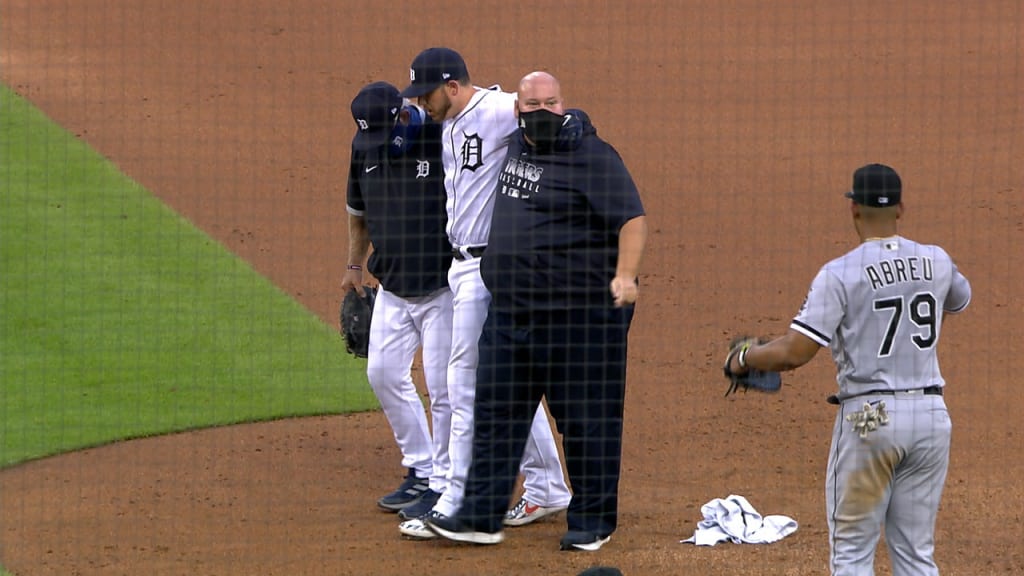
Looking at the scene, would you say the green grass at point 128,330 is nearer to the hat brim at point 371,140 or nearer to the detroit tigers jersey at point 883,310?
the hat brim at point 371,140

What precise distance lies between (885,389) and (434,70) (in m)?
2.16

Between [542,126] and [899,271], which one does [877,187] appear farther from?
[542,126]

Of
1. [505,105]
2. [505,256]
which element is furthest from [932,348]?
[505,105]

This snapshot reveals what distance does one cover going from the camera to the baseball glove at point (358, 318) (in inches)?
245

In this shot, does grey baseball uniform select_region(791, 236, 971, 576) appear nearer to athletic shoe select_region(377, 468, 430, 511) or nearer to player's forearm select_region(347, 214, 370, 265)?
athletic shoe select_region(377, 468, 430, 511)

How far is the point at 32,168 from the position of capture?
10.8 m

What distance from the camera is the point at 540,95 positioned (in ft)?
17.1

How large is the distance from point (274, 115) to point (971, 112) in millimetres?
5983

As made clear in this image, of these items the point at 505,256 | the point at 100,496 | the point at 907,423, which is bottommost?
the point at 100,496

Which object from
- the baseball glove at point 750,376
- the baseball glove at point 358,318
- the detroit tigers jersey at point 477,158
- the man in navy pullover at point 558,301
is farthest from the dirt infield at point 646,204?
the detroit tigers jersey at point 477,158

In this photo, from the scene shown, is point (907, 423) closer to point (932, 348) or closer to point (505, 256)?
point (932, 348)

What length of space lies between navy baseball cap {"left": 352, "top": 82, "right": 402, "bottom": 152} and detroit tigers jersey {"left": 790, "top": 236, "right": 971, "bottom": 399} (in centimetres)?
206

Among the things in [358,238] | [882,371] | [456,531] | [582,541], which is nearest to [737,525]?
[582,541]

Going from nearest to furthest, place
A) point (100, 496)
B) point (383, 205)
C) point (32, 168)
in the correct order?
1. point (383, 205)
2. point (100, 496)
3. point (32, 168)
